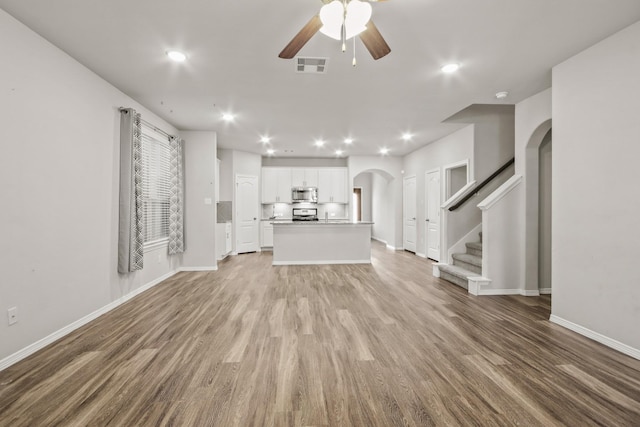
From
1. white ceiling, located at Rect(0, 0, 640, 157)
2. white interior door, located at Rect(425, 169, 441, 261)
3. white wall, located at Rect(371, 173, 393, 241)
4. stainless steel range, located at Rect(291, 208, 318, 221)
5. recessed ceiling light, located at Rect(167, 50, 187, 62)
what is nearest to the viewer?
white ceiling, located at Rect(0, 0, 640, 157)

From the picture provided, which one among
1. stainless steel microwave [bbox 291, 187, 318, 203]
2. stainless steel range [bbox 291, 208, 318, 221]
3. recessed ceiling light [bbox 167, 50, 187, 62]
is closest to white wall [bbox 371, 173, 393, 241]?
stainless steel range [bbox 291, 208, 318, 221]

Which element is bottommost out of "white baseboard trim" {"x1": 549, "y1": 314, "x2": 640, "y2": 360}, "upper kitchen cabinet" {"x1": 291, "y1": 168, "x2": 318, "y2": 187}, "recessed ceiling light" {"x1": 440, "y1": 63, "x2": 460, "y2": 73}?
"white baseboard trim" {"x1": 549, "y1": 314, "x2": 640, "y2": 360}

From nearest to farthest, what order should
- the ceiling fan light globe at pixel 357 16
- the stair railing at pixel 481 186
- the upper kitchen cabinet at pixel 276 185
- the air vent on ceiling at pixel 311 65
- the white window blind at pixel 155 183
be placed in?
1. the ceiling fan light globe at pixel 357 16
2. the air vent on ceiling at pixel 311 65
3. the white window blind at pixel 155 183
4. the stair railing at pixel 481 186
5. the upper kitchen cabinet at pixel 276 185

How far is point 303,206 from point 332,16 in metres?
7.26

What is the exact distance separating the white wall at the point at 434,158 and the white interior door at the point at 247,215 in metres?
4.40

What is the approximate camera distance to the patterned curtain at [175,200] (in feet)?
16.9

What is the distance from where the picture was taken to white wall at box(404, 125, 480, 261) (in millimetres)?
5529

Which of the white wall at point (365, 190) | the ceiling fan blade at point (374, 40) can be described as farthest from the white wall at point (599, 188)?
the white wall at point (365, 190)

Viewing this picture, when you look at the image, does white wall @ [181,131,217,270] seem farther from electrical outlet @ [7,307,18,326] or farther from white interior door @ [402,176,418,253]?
white interior door @ [402,176,418,253]

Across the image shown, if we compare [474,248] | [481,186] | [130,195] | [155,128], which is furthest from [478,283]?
[155,128]

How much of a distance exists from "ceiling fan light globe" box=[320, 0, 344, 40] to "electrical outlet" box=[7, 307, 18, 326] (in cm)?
320

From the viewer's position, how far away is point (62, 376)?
2.12 meters

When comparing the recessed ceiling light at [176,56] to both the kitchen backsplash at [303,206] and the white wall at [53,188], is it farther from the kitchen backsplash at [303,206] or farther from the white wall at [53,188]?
the kitchen backsplash at [303,206]

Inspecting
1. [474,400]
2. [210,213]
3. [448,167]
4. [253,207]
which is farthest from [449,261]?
[253,207]
